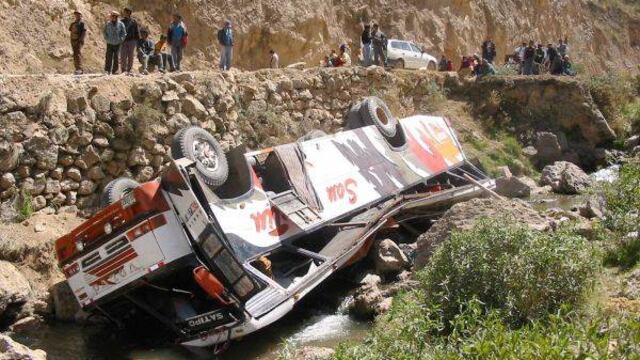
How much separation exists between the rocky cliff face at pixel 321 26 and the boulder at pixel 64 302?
21.9 feet

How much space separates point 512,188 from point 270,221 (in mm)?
9716

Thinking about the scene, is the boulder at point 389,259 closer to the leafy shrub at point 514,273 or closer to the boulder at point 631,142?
the leafy shrub at point 514,273

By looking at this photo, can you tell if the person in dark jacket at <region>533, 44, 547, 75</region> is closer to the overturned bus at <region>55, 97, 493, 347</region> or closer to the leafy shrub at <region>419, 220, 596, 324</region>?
the overturned bus at <region>55, 97, 493, 347</region>

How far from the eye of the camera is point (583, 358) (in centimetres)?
489

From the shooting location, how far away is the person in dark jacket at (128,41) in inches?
559

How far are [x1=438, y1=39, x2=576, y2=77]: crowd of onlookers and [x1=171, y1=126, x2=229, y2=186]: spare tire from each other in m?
16.5

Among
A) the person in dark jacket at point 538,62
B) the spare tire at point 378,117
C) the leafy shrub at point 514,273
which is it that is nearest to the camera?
the leafy shrub at point 514,273

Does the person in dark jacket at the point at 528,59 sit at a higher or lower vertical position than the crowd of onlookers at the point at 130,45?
lower

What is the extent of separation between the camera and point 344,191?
39.8 feet

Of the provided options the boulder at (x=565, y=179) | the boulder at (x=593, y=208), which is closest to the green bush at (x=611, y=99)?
the boulder at (x=565, y=179)

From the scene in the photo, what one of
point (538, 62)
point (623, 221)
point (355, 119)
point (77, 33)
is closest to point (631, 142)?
point (538, 62)

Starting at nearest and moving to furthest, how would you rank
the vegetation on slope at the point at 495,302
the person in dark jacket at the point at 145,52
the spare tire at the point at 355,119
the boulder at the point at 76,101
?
the vegetation on slope at the point at 495,302 < the boulder at the point at 76,101 < the spare tire at the point at 355,119 < the person in dark jacket at the point at 145,52

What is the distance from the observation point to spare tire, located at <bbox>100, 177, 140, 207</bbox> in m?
10.5

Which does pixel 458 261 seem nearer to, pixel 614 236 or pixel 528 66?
pixel 614 236
